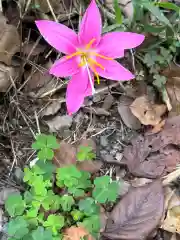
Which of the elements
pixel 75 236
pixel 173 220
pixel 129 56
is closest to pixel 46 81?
pixel 129 56

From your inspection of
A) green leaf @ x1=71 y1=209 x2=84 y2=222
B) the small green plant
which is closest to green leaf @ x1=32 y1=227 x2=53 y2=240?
the small green plant

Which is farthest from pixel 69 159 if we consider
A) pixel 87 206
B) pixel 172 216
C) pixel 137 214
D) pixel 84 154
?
pixel 172 216

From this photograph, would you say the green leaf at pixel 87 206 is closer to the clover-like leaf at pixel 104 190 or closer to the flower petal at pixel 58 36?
the clover-like leaf at pixel 104 190

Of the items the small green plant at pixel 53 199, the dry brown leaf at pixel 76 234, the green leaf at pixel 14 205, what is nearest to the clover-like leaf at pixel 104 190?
the small green plant at pixel 53 199

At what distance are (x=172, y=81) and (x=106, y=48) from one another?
1.37 ft

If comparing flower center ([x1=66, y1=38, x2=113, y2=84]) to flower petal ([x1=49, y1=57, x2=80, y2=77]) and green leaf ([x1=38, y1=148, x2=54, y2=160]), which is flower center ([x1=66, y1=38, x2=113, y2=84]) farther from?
green leaf ([x1=38, y1=148, x2=54, y2=160])

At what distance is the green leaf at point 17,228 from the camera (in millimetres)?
1377

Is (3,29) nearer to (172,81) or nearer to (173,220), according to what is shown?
(172,81)

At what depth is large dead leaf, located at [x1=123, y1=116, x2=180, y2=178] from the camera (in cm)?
159

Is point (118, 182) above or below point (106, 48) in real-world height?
below

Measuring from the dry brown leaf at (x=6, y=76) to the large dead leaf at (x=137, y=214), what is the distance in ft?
1.79

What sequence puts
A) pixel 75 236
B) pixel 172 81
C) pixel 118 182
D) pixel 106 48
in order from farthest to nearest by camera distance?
pixel 172 81 < pixel 118 182 < pixel 75 236 < pixel 106 48

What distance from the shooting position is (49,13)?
5.32 ft

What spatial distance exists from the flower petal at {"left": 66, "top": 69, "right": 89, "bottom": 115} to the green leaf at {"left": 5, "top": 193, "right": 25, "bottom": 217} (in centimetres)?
32
